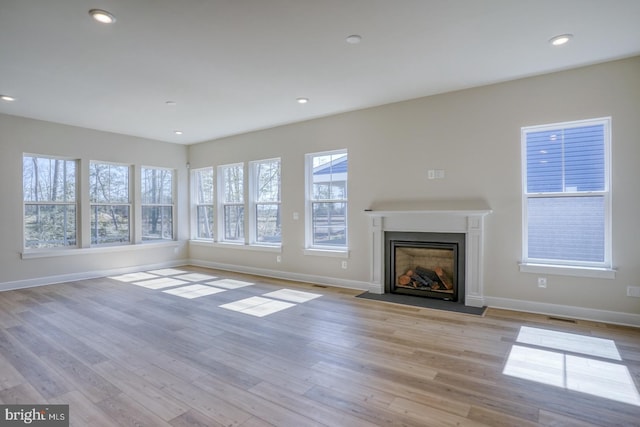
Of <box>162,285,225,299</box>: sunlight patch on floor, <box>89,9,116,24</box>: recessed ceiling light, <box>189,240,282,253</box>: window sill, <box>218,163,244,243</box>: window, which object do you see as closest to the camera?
<box>89,9,116,24</box>: recessed ceiling light

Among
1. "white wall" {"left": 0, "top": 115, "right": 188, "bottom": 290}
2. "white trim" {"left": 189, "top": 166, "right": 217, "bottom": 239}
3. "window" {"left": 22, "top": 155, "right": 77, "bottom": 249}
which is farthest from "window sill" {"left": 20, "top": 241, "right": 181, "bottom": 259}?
"white trim" {"left": 189, "top": 166, "right": 217, "bottom": 239}

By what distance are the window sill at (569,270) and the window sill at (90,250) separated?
6.59 metres

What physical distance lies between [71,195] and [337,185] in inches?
186

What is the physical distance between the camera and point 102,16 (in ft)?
8.57

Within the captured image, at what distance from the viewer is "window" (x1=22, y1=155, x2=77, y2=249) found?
5.56m

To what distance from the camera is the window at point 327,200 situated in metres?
5.49

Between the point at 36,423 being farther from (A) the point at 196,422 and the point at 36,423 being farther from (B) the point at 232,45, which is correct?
(B) the point at 232,45

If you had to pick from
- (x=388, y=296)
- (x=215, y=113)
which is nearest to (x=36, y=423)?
(x=388, y=296)

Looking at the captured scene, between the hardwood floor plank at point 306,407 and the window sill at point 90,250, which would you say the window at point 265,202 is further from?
the hardwood floor plank at point 306,407

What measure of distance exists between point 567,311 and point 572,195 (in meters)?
1.29

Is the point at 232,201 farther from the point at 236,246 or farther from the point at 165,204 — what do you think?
the point at 165,204

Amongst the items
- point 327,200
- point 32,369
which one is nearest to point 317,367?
point 32,369

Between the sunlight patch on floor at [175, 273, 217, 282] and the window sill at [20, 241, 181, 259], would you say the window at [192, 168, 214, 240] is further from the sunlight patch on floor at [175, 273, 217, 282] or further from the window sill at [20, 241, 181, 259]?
the sunlight patch on floor at [175, 273, 217, 282]

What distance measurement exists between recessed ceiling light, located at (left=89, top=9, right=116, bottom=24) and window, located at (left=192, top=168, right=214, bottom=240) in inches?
189
